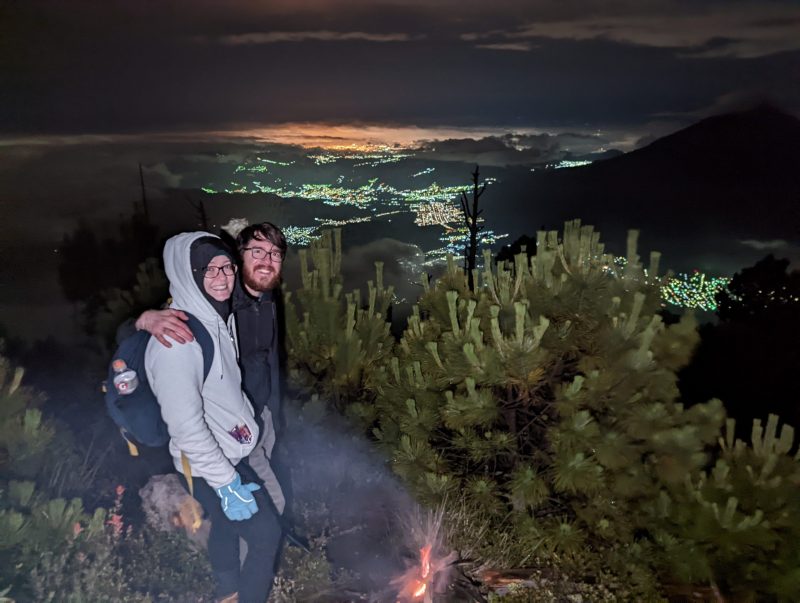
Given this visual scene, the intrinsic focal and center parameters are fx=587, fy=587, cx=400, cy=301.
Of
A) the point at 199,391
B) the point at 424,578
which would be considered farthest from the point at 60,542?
the point at 424,578

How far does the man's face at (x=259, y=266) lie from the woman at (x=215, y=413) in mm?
293

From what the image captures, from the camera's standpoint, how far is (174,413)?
2822mm

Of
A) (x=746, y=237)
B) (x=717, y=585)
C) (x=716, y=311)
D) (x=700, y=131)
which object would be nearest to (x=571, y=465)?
(x=717, y=585)

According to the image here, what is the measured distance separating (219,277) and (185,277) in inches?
6.6

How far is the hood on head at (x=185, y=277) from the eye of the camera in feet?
9.68

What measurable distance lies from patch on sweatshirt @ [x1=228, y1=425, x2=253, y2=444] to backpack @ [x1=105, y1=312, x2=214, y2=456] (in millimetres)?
386

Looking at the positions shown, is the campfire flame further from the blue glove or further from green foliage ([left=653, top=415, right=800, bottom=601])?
green foliage ([left=653, top=415, right=800, bottom=601])

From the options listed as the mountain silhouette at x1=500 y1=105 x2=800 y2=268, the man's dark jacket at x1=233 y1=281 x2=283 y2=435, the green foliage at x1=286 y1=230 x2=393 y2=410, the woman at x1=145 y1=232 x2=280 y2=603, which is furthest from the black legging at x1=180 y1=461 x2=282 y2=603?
the mountain silhouette at x1=500 y1=105 x2=800 y2=268

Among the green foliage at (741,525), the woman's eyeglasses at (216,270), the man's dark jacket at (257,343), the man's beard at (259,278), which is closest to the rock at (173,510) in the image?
the man's dark jacket at (257,343)

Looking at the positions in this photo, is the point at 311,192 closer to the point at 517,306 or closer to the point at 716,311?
the point at 517,306

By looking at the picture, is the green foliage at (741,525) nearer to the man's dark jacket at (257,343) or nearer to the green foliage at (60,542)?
the man's dark jacket at (257,343)

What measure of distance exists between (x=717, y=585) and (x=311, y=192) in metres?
6.09

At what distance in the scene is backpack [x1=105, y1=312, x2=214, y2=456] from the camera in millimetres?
2961

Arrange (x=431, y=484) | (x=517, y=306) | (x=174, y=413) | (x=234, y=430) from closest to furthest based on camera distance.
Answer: (x=174, y=413), (x=234, y=430), (x=517, y=306), (x=431, y=484)
